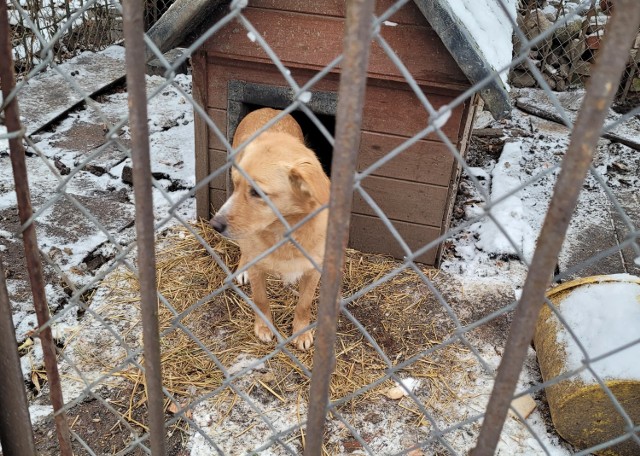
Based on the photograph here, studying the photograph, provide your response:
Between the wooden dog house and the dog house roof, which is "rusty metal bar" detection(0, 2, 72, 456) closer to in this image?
the dog house roof

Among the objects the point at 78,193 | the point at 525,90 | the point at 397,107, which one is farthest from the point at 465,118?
the point at 525,90

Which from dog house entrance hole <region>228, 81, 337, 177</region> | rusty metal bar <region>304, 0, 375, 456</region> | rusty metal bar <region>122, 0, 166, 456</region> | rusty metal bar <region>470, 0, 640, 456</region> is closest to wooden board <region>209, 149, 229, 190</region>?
dog house entrance hole <region>228, 81, 337, 177</region>

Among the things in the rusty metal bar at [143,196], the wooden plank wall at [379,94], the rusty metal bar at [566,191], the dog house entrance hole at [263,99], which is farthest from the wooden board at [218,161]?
the rusty metal bar at [566,191]

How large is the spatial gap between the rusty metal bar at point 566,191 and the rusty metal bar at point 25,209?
1.15 m

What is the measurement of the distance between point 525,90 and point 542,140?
4.44 ft

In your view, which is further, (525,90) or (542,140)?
(525,90)

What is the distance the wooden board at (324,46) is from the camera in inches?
118

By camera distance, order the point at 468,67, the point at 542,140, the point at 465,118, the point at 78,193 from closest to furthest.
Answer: the point at 468,67 < the point at 465,118 < the point at 78,193 < the point at 542,140

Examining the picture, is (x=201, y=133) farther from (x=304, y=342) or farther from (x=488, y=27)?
(x=488, y=27)

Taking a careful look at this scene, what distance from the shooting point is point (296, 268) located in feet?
9.84

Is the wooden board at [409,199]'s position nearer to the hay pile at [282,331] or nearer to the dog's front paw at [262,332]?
the hay pile at [282,331]

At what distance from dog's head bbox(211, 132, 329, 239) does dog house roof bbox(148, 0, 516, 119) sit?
32.2 inches

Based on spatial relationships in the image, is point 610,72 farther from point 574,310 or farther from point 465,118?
point 465,118

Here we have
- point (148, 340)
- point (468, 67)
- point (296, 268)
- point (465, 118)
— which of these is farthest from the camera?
point (465, 118)
